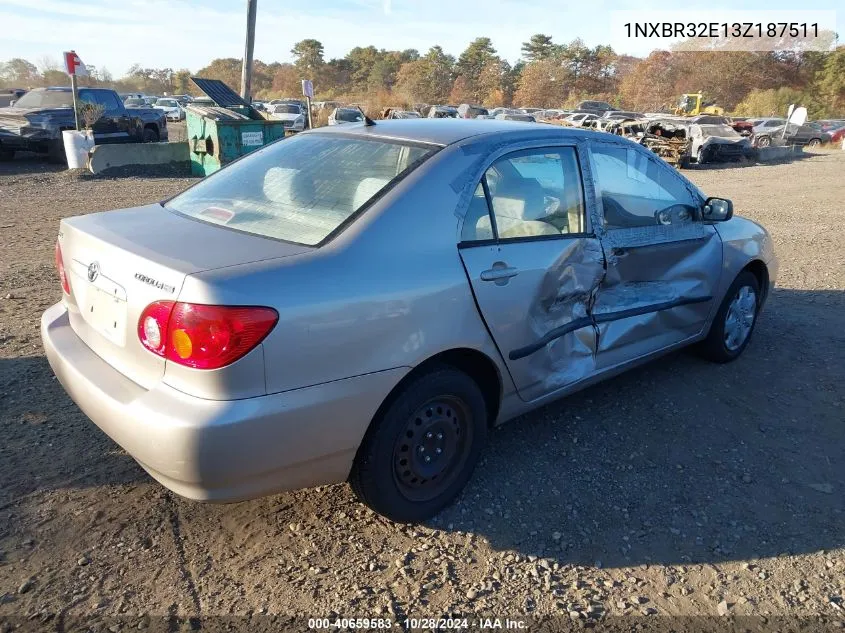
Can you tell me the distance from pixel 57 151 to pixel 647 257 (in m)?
15.6

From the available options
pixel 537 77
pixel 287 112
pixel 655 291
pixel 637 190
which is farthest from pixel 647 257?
pixel 537 77

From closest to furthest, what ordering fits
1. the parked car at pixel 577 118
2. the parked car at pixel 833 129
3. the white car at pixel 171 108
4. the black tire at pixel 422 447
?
1. the black tire at pixel 422 447
2. the parked car at pixel 577 118
3. the parked car at pixel 833 129
4. the white car at pixel 171 108

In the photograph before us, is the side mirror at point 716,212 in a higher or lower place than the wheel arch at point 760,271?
higher

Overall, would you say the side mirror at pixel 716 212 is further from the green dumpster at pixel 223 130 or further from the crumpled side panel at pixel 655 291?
the green dumpster at pixel 223 130

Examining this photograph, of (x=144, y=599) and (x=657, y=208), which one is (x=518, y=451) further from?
(x=144, y=599)

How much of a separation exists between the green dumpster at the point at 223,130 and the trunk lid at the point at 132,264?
1033 centimetres

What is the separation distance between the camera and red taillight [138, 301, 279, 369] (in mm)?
2084

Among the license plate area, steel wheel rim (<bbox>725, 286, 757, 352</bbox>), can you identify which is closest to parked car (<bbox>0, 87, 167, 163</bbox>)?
the license plate area

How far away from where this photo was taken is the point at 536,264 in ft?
9.64

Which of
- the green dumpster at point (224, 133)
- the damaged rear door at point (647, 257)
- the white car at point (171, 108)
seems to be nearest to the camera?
the damaged rear door at point (647, 257)

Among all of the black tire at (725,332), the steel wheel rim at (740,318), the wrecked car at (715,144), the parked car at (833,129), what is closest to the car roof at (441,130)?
the black tire at (725,332)

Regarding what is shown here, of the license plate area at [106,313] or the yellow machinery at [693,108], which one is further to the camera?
the yellow machinery at [693,108]

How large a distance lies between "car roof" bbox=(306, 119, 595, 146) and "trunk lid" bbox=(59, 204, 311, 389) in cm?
91

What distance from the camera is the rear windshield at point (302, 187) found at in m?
2.63
